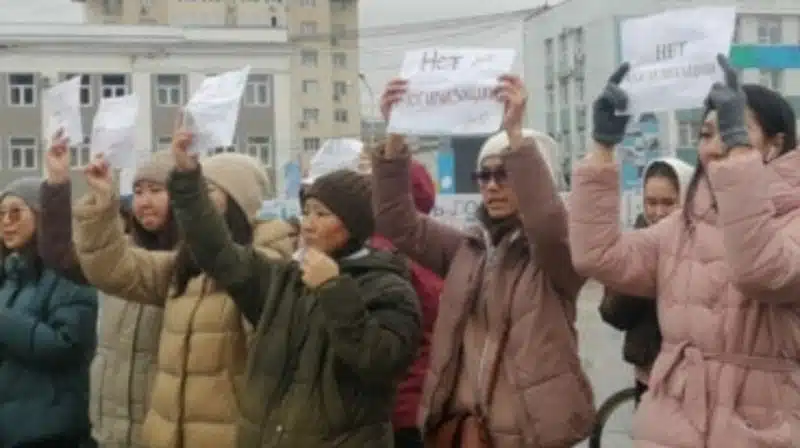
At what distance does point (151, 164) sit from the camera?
16.4 ft

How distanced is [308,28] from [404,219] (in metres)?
85.7

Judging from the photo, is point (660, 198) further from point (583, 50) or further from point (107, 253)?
point (583, 50)

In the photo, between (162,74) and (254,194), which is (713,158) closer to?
(254,194)

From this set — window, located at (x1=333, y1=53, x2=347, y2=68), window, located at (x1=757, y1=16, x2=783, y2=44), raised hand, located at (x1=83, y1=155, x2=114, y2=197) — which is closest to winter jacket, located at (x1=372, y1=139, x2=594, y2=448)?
Result: raised hand, located at (x1=83, y1=155, x2=114, y2=197)

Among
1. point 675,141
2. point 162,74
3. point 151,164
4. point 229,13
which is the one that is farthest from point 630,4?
point 151,164

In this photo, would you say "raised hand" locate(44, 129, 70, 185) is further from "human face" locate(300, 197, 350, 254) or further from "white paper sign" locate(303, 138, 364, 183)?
"white paper sign" locate(303, 138, 364, 183)

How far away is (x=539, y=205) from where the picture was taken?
13.6 ft

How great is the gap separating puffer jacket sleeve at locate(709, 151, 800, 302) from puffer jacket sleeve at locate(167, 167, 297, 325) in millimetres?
1545

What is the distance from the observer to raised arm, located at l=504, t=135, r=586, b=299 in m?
4.14

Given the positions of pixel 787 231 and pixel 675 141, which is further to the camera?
pixel 675 141

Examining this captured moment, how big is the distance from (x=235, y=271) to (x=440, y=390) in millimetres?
707

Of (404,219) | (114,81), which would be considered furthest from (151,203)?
(114,81)

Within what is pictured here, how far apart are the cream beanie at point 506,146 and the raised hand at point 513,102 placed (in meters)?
0.06

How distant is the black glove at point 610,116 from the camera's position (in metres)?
3.77
